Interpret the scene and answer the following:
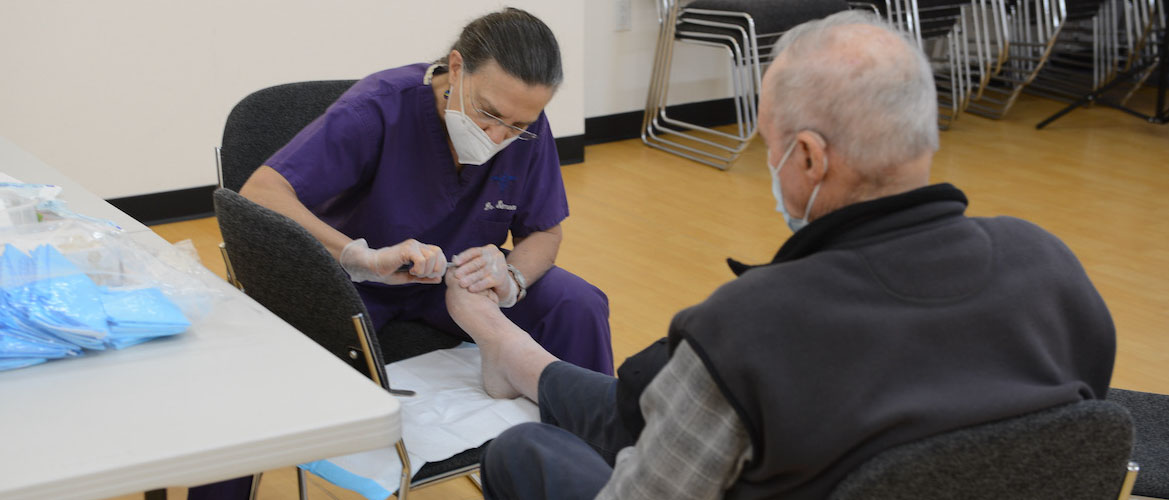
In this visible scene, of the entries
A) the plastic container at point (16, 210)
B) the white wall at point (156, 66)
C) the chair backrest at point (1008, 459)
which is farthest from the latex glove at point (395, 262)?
the white wall at point (156, 66)

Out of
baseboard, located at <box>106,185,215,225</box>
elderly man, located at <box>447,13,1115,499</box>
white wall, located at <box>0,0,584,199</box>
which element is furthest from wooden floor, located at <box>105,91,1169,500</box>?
elderly man, located at <box>447,13,1115,499</box>

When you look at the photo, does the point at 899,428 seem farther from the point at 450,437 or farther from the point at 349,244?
the point at 349,244

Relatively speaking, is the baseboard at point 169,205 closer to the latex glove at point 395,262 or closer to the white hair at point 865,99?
the latex glove at point 395,262

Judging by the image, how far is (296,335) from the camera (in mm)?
1146

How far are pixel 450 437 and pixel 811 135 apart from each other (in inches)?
28.7

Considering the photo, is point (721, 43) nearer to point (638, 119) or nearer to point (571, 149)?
point (638, 119)

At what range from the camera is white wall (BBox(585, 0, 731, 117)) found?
477 cm

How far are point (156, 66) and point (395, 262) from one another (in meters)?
2.20

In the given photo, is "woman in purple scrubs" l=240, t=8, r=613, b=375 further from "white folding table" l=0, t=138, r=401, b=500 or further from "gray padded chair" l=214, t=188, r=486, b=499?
"white folding table" l=0, t=138, r=401, b=500

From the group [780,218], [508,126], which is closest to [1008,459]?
[508,126]

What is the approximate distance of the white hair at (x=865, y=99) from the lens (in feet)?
3.21

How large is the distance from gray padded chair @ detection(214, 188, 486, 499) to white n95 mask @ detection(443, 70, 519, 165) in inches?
18.1

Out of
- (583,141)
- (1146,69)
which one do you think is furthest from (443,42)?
(1146,69)

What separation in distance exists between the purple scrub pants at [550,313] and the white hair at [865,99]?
2.88ft
